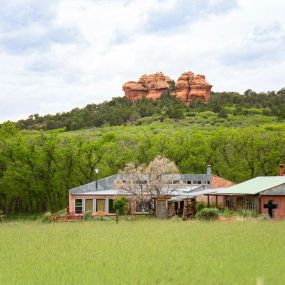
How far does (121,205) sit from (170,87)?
378ft

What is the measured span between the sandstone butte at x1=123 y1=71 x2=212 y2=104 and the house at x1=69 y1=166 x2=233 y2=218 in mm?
97303

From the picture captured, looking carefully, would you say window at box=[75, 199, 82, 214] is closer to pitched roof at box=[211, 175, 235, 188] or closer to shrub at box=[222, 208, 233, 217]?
pitched roof at box=[211, 175, 235, 188]

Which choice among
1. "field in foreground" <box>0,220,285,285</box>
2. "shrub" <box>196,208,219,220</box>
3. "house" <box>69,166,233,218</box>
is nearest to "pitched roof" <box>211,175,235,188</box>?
"house" <box>69,166,233,218</box>

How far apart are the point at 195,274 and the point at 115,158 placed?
164 feet

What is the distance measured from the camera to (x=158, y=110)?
130 m

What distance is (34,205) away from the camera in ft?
245

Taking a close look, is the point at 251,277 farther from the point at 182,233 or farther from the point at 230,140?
the point at 230,140

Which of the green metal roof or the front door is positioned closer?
the green metal roof

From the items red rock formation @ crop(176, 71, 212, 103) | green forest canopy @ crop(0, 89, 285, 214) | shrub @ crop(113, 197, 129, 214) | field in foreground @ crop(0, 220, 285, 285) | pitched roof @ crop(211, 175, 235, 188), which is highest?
red rock formation @ crop(176, 71, 212, 103)

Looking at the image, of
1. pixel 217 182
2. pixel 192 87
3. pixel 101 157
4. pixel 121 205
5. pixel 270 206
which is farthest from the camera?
pixel 192 87

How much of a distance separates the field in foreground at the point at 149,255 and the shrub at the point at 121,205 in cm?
1807

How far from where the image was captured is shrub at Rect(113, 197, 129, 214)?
55.6 metres

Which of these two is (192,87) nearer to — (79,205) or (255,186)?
(79,205)

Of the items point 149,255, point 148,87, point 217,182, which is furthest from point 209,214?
point 148,87
